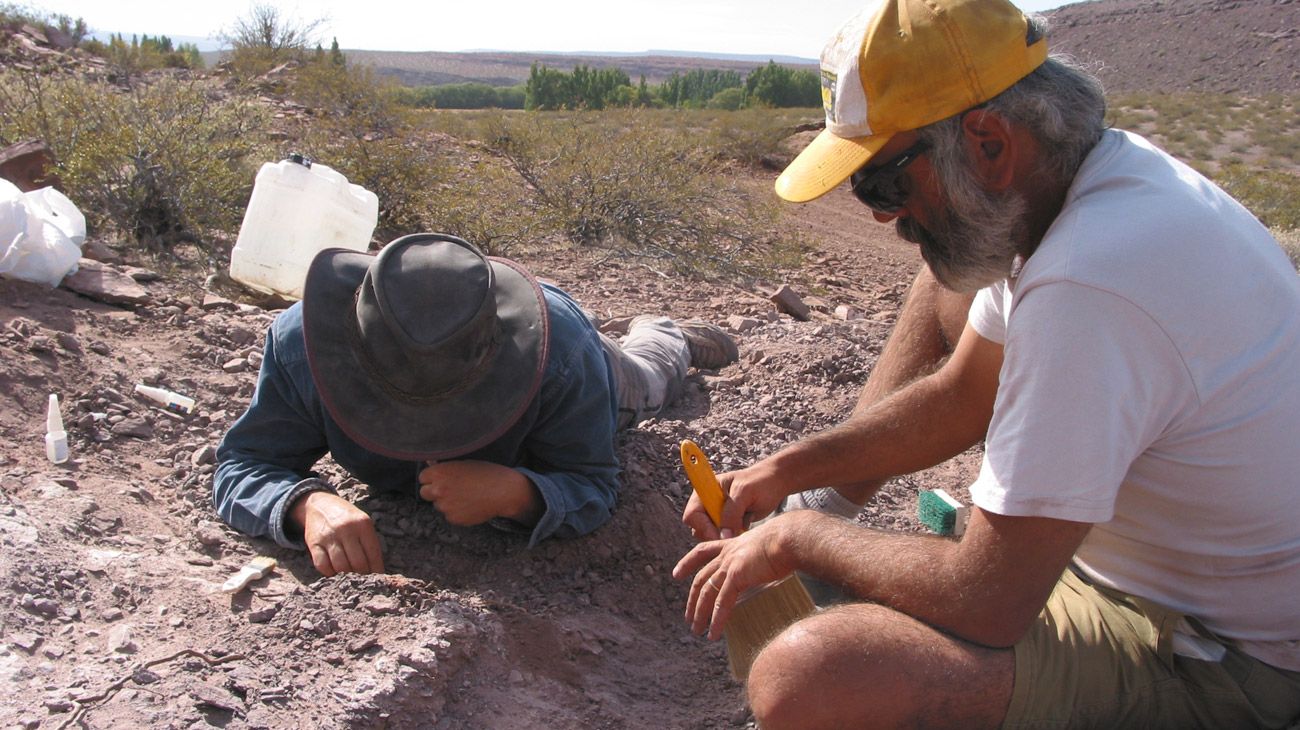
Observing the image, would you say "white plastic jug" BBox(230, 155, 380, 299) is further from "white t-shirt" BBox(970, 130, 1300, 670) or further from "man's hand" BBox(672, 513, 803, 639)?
"white t-shirt" BBox(970, 130, 1300, 670)

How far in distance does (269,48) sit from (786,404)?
1748 cm

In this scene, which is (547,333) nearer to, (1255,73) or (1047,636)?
(1047,636)

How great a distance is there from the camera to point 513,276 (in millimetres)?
2582

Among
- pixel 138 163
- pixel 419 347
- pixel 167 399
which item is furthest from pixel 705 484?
pixel 138 163

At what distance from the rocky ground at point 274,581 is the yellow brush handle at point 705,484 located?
0.46 metres

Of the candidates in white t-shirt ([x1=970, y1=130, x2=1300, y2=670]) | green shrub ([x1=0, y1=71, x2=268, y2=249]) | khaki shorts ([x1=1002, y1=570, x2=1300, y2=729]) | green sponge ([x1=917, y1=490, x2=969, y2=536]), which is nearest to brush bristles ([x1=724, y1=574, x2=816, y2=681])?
khaki shorts ([x1=1002, y1=570, x2=1300, y2=729])

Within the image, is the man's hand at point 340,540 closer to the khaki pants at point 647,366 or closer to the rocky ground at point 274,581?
the rocky ground at point 274,581

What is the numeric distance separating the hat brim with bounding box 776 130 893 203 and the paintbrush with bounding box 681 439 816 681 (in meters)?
0.56

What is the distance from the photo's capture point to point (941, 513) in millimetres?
3172

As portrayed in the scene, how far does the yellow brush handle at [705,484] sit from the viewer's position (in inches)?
87.1

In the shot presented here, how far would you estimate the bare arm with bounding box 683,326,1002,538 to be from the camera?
7.56 ft

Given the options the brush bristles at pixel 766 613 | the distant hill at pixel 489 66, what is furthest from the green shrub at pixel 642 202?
the distant hill at pixel 489 66

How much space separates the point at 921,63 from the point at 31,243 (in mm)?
3517

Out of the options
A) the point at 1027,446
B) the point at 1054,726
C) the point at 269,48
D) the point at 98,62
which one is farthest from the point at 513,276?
Result: the point at 269,48
